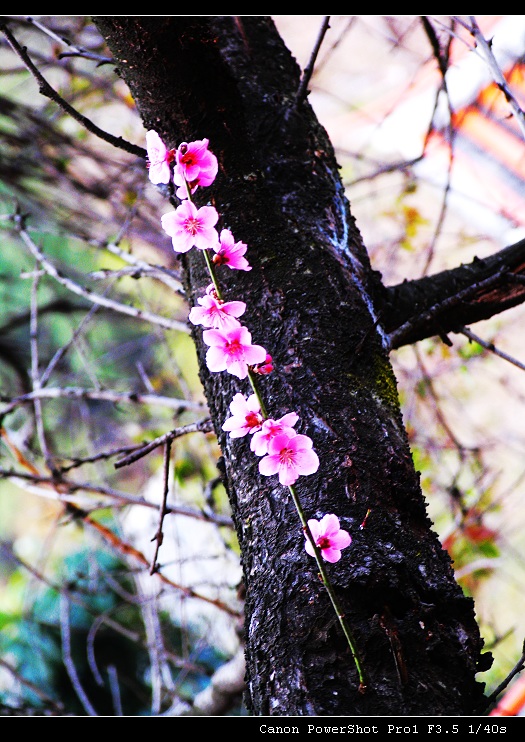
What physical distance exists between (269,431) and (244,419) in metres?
0.03

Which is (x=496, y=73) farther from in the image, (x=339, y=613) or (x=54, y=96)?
(x=339, y=613)

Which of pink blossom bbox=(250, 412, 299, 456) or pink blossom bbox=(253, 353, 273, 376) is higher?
pink blossom bbox=(253, 353, 273, 376)

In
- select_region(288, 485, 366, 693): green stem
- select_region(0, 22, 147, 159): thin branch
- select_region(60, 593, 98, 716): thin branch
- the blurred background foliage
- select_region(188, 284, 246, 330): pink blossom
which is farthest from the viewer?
the blurred background foliage

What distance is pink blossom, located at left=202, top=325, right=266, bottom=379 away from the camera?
0.67 metres

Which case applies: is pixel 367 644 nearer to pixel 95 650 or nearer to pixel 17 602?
pixel 95 650

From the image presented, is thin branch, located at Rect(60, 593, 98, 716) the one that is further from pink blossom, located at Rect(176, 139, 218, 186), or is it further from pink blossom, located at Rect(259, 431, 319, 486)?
pink blossom, located at Rect(176, 139, 218, 186)

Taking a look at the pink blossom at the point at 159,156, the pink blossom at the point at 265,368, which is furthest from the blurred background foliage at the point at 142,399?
the pink blossom at the point at 265,368

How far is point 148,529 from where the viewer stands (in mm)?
2537

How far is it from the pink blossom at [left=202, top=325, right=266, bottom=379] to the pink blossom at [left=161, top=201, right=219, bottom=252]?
105 millimetres

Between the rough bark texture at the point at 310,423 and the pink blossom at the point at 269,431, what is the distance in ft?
0.30

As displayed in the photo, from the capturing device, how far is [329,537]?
2.10 ft

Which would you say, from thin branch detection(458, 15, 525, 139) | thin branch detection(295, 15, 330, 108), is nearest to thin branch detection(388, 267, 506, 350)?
thin branch detection(458, 15, 525, 139)

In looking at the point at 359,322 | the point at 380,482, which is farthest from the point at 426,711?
the point at 359,322

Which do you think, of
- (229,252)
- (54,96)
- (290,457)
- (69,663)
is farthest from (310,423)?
(69,663)
